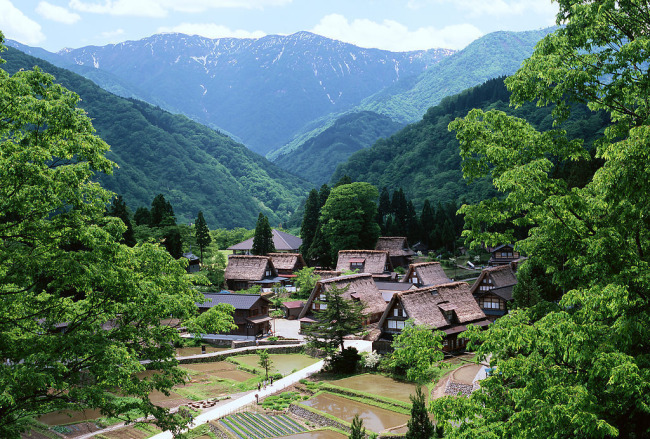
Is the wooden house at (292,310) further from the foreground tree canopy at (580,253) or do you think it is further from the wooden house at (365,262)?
the foreground tree canopy at (580,253)

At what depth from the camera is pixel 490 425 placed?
8.96 m

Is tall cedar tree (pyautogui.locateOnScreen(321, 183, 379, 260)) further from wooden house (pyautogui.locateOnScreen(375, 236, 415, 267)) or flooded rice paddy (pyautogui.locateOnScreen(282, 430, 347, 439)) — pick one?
flooded rice paddy (pyautogui.locateOnScreen(282, 430, 347, 439))

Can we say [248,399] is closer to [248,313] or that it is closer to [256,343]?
[256,343]

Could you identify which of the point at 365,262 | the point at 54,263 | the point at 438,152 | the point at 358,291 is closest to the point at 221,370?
the point at 358,291

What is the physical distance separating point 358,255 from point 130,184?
99.4 meters

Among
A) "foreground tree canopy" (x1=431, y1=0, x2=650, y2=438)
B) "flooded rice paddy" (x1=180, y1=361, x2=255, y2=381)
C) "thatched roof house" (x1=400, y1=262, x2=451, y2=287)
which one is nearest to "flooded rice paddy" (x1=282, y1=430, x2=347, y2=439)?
"flooded rice paddy" (x1=180, y1=361, x2=255, y2=381)

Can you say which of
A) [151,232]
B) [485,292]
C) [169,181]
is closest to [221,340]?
[151,232]

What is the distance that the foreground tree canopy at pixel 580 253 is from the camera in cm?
853

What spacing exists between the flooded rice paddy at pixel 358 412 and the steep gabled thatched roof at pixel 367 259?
30.1 metres

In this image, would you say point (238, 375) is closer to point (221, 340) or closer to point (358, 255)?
point (221, 340)

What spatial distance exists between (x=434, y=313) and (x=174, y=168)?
457ft

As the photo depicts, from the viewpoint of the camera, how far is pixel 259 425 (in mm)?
27062

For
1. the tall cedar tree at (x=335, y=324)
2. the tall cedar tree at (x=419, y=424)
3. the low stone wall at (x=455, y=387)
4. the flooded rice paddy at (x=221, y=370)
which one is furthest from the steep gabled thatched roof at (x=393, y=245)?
the tall cedar tree at (x=419, y=424)

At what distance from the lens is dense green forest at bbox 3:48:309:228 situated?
14888cm
